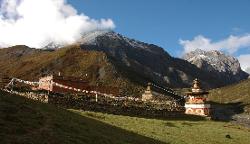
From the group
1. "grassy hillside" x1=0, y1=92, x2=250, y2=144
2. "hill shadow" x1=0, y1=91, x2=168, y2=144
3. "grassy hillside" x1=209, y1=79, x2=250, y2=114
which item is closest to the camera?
"hill shadow" x1=0, y1=91, x2=168, y2=144

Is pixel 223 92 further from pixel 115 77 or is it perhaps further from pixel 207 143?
pixel 207 143

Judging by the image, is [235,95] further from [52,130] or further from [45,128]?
[45,128]

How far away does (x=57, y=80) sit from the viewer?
52.3 metres

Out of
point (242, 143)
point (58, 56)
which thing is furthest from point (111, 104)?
point (58, 56)

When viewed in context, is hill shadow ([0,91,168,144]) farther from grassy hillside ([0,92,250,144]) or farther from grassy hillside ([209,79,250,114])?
grassy hillside ([209,79,250,114])

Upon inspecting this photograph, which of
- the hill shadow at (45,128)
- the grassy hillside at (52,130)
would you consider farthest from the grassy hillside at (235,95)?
the hill shadow at (45,128)

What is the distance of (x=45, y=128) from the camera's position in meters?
21.0

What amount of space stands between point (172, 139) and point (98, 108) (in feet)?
44.6

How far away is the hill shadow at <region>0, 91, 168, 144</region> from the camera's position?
1884 cm

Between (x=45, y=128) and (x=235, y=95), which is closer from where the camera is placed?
(x=45, y=128)

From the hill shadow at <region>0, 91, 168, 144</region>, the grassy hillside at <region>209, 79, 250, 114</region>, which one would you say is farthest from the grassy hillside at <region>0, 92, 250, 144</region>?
the grassy hillside at <region>209, 79, 250, 114</region>

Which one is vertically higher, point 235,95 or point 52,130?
point 235,95

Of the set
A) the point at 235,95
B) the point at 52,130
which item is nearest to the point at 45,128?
the point at 52,130

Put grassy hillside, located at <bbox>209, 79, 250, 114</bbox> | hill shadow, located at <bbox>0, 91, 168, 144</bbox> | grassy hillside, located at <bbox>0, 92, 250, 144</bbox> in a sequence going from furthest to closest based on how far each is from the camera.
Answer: grassy hillside, located at <bbox>209, 79, 250, 114</bbox>, grassy hillside, located at <bbox>0, 92, 250, 144</bbox>, hill shadow, located at <bbox>0, 91, 168, 144</bbox>
